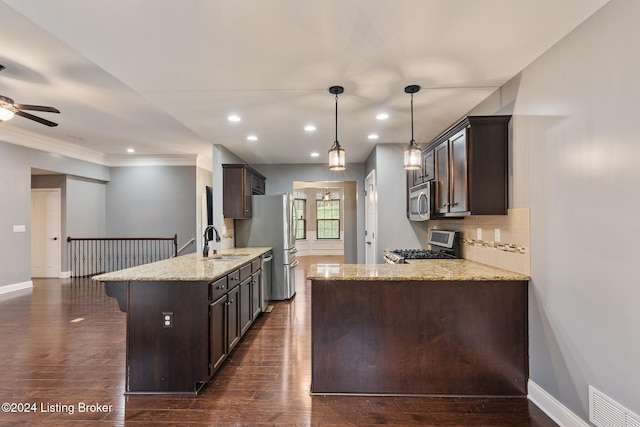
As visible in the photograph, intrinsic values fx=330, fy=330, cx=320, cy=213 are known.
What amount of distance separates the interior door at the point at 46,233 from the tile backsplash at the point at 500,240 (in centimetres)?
822

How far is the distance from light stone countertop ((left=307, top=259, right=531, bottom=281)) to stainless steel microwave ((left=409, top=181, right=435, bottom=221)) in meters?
0.89

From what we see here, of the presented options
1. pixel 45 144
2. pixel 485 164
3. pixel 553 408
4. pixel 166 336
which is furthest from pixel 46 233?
pixel 553 408

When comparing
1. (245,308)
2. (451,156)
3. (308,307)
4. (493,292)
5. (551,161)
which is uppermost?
(451,156)

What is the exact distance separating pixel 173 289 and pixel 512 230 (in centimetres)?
267

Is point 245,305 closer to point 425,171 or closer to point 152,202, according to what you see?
point 425,171

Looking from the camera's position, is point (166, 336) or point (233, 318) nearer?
point (166, 336)

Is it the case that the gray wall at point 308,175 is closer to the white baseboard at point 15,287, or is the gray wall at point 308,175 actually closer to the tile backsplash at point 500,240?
the tile backsplash at point 500,240

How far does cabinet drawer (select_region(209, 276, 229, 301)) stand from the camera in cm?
258

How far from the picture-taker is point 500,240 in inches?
109

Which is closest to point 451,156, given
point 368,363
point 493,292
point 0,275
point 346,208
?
point 493,292

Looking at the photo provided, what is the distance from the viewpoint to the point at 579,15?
5.98 ft

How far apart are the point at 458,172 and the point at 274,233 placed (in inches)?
121

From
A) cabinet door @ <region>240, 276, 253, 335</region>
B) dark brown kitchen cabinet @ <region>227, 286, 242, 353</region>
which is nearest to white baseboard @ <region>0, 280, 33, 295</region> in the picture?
cabinet door @ <region>240, 276, 253, 335</region>

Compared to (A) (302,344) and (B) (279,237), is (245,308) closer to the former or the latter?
(A) (302,344)
